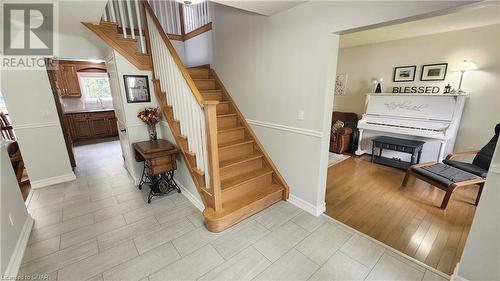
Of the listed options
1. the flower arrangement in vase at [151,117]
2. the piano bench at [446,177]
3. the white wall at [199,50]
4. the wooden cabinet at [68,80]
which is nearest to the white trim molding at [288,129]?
the flower arrangement in vase at [151,117]

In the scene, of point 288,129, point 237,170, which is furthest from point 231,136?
point 288,129

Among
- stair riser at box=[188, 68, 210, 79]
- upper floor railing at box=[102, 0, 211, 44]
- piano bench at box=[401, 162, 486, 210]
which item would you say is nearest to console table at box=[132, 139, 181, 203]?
stair riser at box=[188, 68, 210, 79]

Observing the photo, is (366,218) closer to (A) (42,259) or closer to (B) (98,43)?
(A) (42,259)

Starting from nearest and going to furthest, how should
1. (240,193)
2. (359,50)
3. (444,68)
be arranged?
1. (240,193)
2. (444,68)
3. (359,50)

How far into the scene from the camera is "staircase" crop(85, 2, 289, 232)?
2.15m

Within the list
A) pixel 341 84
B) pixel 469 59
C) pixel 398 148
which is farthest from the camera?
pixel 341 84

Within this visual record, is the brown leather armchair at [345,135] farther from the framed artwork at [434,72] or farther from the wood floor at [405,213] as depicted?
the framed artwork at [434,72]

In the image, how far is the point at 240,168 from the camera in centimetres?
282

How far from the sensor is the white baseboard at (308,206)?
8.15 ft

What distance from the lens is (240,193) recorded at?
8.51 ft

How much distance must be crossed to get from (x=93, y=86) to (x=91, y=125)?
138cm

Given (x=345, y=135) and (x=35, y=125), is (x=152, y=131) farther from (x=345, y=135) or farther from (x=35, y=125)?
(x=345, y=135)

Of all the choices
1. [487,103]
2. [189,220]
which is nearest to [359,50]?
[487,103]

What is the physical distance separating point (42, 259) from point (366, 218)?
327cm
